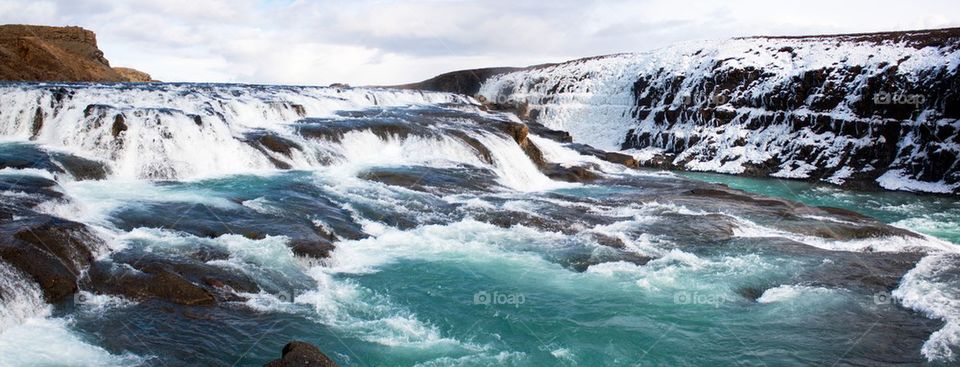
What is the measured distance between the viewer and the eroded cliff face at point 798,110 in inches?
1000

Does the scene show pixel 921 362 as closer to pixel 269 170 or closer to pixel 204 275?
pixel 204 275

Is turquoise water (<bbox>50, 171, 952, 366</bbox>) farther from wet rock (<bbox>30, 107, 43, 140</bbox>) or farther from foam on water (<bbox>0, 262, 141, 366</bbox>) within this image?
wet rock (<bbox>30, 107, 43, 140</bbox>)

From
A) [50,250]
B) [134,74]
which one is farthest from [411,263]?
[134,74]

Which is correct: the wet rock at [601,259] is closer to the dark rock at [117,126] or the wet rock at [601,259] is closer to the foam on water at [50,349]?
the foam on water at [50,349]

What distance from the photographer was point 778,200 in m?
17.4

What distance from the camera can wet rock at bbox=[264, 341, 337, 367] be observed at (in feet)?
19.2

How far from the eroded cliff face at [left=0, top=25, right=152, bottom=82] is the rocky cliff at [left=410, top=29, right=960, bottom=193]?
108 feet

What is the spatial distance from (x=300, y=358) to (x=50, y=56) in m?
44.4

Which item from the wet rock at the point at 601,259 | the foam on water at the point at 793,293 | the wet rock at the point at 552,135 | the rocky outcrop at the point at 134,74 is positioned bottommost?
the foam on water at the point at 793,293

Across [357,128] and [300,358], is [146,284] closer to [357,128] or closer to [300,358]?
[300,358]

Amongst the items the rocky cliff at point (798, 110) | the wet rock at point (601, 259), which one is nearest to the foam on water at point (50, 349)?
the wet rock at point (601, 259)

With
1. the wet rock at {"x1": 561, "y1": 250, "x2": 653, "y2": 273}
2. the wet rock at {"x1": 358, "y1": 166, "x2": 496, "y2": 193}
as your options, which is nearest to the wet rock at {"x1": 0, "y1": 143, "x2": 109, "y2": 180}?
the wet rock at {"x1": 358, "y1": 166, "x2": 496, "y2": 193}

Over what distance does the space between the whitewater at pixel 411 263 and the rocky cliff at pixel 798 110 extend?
6073mm

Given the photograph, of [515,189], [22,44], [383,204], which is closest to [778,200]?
[515,189]
